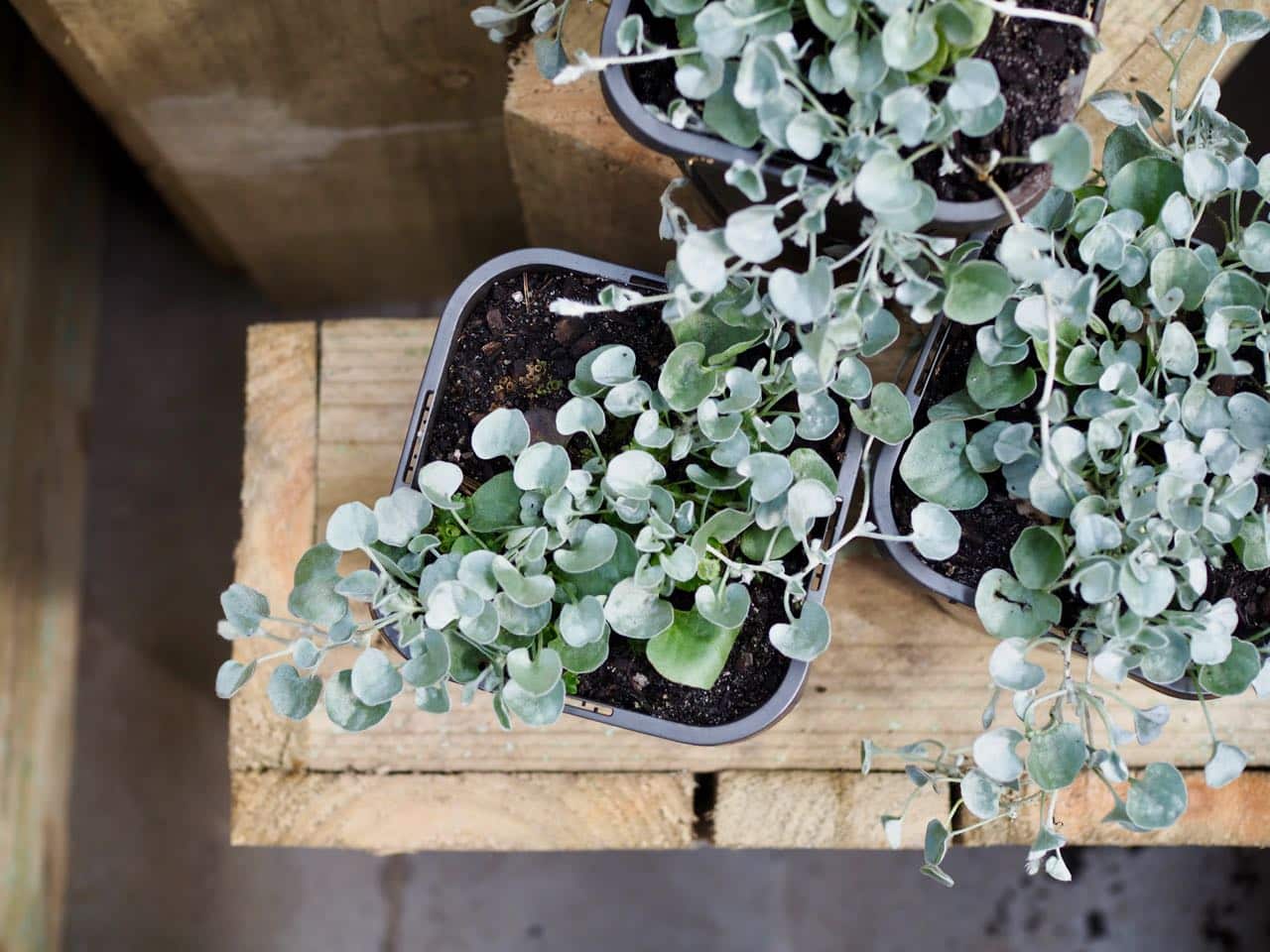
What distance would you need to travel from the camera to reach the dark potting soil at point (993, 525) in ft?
2.40

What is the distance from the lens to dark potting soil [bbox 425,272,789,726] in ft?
2.45

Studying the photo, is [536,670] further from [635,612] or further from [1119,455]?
[1119,455]

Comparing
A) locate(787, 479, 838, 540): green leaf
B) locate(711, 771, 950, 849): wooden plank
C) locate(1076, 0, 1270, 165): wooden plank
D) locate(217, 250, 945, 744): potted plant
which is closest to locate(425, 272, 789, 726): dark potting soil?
locate(217, 250, 945, 744): potted plant

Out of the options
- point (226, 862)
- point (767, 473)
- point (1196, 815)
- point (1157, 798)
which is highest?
point (767, 473)

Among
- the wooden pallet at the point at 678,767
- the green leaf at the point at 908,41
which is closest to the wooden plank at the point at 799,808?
the wooden pallet at the point at 678,767

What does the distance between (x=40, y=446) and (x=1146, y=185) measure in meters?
1.61

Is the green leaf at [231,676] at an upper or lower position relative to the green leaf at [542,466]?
lower

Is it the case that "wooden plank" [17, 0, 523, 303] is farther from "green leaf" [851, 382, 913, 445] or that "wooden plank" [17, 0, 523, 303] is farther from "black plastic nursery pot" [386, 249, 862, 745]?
"green leaf" [851, 382, 913, 445]

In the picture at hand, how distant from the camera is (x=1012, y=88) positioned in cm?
66

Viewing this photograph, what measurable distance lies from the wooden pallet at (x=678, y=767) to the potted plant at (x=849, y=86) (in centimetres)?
36

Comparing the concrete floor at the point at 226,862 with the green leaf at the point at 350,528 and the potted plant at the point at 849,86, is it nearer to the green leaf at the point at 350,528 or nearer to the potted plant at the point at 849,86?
the green leaf at the point at 350,528

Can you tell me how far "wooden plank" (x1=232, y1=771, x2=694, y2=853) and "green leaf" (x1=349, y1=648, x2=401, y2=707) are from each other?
29 centimetres

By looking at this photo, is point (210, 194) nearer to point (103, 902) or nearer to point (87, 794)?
point (87, 794)

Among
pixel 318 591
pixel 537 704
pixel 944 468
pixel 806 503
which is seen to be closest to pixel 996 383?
pixel 944 468
